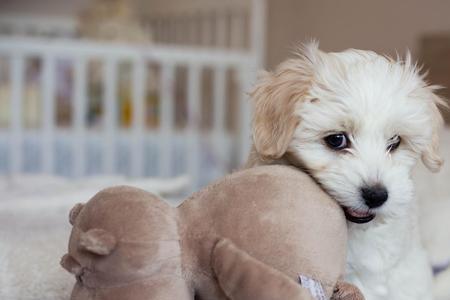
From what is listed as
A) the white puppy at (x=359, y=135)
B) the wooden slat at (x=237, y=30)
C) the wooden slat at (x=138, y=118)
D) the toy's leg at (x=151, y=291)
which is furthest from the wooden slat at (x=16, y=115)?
the toy's leg at (x=151, y=291)

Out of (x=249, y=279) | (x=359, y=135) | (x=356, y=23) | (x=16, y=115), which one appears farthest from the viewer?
(x=356, y=23)

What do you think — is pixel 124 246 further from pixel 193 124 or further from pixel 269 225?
pixel 193 124

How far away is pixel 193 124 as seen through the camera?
312 centimetres

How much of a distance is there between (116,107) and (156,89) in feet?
1.68

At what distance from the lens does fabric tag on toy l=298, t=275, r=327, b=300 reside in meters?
0.83

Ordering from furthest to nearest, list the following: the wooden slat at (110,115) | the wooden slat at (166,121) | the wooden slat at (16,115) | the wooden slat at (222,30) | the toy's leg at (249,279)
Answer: the wooden slat at (222,30)
the wooden slat at (166,121)
the wooden slat at (110,115)
the wooden slat at (16,115)
the toy's leg at (249,279)

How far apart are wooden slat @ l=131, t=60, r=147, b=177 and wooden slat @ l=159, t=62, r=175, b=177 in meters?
0.10

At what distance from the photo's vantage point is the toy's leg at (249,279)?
76 cm

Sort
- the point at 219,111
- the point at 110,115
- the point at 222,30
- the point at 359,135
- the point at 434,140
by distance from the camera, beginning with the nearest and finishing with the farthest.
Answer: the point at 359,135 < the point at 434,140 < the point at 110,115 < the point at 219,111 < the point at 222,30

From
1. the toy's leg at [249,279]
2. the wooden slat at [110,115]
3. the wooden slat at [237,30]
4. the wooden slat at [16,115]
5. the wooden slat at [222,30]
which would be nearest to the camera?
the toy's leg at [249,279]

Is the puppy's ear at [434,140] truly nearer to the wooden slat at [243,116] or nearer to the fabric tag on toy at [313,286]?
the fabric tag on toy at [313,286]

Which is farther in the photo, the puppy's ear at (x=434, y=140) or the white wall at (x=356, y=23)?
the white wall at (x=356, y=23)

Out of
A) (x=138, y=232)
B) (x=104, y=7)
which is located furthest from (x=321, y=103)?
(x=104, y=7)

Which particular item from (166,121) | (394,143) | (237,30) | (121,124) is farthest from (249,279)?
(237,30)
